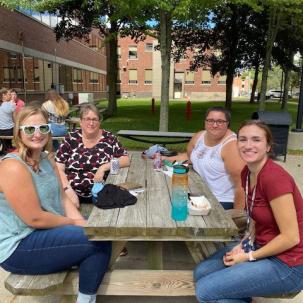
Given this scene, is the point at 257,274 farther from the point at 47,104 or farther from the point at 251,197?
the point at 47,104

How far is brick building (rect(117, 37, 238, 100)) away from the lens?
62.8 meters

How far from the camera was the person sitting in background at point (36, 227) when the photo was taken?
92.3 inches

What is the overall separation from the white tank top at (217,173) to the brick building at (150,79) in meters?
59.5

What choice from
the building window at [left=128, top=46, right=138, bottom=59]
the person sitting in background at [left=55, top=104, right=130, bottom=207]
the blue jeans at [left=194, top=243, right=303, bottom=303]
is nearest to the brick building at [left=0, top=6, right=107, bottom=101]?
the person sitting in background at [left=55, top=104, right=130, bottom=207]

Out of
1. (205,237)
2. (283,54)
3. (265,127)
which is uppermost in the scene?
(283,54)

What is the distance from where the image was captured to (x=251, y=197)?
2.46 metres

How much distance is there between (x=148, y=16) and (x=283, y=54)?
1661 centimetres

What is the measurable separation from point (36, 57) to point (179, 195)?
25244 mm

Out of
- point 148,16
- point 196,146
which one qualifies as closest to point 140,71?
point 148,16

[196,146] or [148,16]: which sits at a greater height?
[148,16]

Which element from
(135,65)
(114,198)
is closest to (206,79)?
(135,65)

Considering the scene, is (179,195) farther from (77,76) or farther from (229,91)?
(77,76)

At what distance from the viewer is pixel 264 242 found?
2.42m

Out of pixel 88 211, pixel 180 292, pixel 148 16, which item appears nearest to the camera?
pixel 180 292
